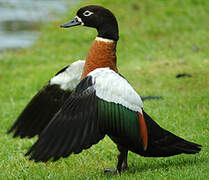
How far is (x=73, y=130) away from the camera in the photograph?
390 centimetres

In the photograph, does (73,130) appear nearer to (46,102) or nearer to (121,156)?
(121,156)

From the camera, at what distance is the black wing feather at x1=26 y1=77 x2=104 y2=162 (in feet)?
12.4

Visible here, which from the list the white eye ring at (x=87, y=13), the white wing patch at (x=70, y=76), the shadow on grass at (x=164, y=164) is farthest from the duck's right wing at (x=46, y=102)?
the shadow on grass at (x=164, y=164)

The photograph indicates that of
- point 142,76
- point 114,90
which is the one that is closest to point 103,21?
point 114,90

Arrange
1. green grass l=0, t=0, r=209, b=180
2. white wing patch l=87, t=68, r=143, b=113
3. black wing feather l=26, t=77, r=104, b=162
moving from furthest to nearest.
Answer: green grass l=0, t=0, r=209, b=180 → white wing patch l=87, t=68, r=143, b=113 → black wing feather l=26, t=77, r=104, b=162

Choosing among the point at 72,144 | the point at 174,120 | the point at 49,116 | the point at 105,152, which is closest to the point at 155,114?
the point at 174,120

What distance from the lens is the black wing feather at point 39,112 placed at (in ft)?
16.1

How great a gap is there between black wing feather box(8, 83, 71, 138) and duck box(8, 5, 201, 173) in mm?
16

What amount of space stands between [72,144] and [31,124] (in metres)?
1.26

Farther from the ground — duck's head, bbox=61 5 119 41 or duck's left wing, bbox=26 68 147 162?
duck's head, bbox=61 5 119 41

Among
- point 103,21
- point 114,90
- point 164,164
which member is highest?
point 103,21

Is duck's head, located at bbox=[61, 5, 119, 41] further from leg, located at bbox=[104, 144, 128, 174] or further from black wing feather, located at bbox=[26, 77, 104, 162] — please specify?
leg, located at bbox=[104, 144, 128, 174]

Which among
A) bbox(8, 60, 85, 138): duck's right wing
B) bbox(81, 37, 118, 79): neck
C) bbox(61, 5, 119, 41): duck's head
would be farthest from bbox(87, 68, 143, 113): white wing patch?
bbox(8, 60, 85, 138): duck's right wing

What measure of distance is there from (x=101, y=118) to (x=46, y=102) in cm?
130
